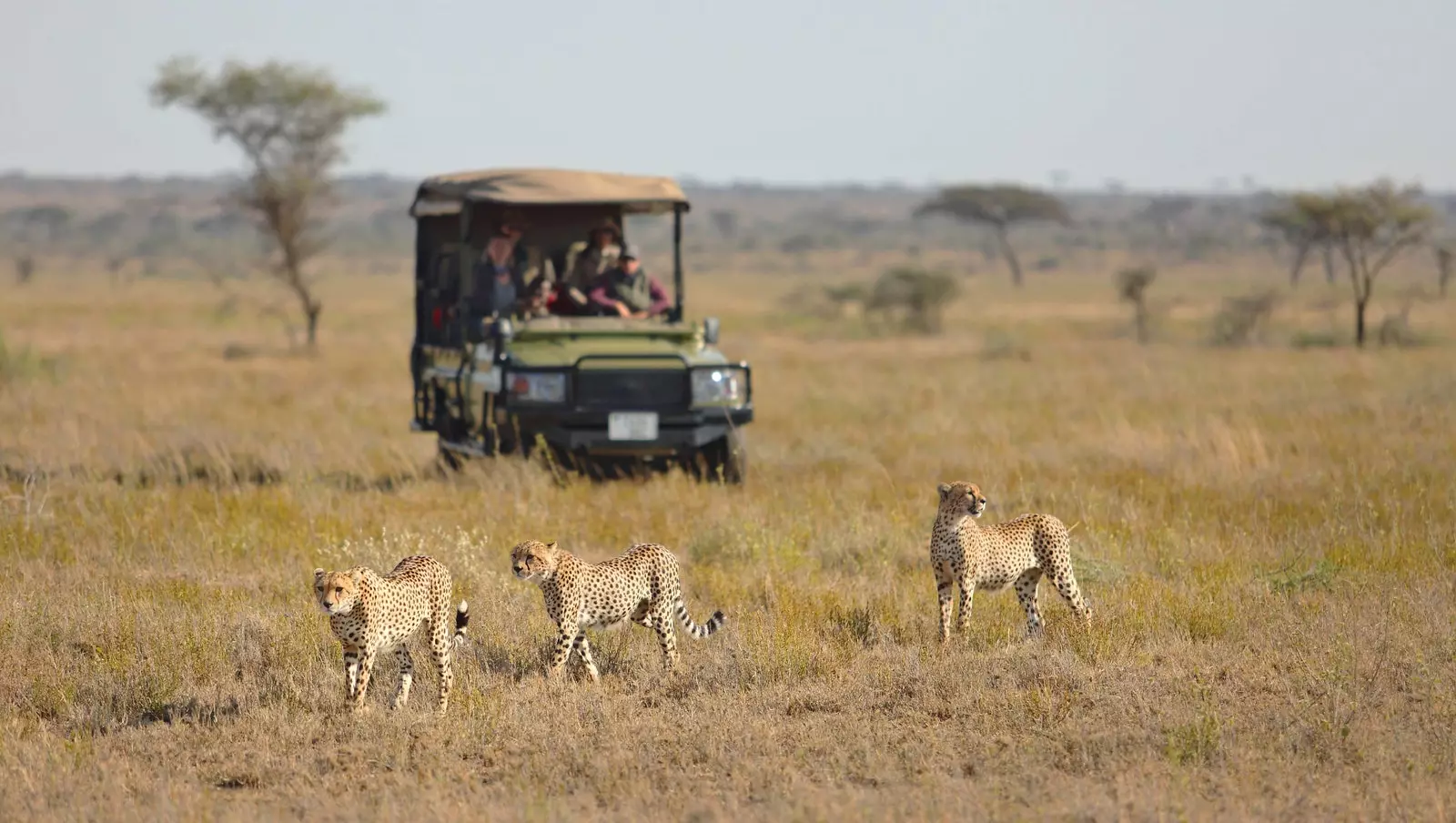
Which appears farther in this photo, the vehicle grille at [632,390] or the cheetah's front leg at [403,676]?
the vehicle grille at [632,390]

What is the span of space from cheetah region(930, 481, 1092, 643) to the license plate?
435cm

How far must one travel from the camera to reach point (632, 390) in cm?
1192

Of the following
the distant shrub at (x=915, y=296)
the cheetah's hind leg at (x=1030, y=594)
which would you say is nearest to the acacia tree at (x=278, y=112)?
the distant shrub at (x=915, y=296)

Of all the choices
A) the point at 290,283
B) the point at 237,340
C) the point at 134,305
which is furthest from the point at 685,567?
the point at 134,305

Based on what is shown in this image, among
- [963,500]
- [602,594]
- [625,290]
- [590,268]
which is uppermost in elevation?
[590,268]

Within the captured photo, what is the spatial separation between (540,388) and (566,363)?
9.8 inches

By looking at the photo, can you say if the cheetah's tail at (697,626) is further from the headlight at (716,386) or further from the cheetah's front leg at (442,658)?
the headlight at (716,386)

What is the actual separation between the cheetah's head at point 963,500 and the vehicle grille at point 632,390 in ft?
15.1

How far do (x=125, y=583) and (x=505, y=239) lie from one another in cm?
508

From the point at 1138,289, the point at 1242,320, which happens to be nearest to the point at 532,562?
the point at 1242,320

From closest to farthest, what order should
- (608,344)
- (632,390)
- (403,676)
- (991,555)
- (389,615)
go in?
(389,615) → (403,676) → (991,555) → (632,390) → (608,344)

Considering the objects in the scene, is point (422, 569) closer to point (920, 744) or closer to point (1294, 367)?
point (920, 744)

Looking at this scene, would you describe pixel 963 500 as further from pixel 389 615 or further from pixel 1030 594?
pixel 389 615

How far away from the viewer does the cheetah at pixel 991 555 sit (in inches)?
293
